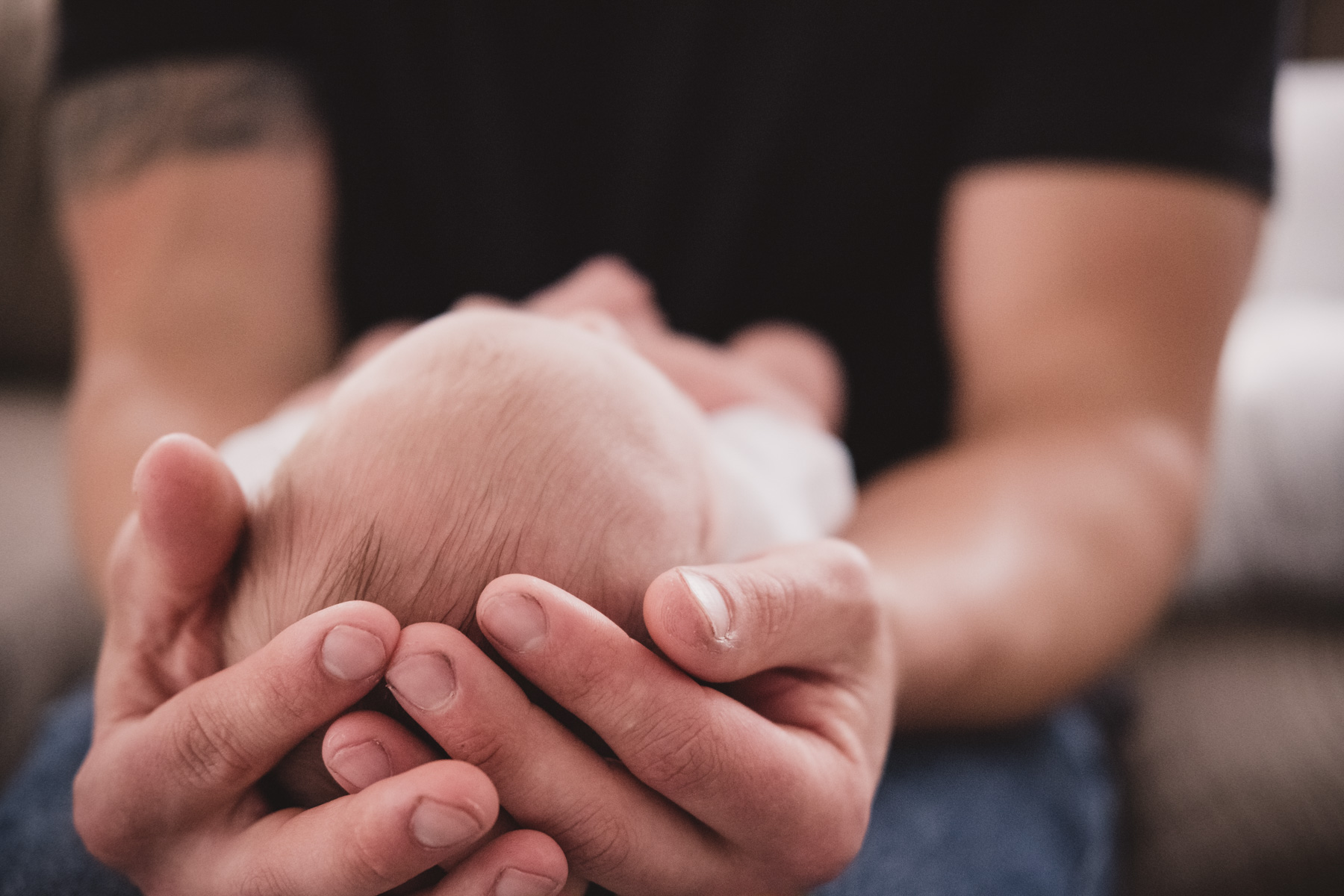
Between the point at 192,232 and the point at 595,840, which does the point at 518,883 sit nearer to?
the point at 595,840

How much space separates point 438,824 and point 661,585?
108 millimetres

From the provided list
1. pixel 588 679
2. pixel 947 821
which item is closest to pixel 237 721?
pixel 588 679

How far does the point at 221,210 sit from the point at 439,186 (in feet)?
0.66

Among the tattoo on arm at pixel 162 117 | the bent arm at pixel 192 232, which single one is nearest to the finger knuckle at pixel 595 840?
the bent arm at pixel 192 232

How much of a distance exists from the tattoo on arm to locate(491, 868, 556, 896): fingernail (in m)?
0.75

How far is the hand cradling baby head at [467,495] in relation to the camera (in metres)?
0.31

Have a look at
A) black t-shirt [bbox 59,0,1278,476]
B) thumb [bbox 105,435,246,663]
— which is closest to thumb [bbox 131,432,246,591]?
thumb [bbox 105,435,246,663]

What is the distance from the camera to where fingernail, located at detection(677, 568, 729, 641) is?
0.30 meters

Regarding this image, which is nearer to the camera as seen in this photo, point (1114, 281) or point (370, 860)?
point (370, 860)

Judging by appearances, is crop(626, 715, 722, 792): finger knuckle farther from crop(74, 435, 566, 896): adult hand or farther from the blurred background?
the blurred background

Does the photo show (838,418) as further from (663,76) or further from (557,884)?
(557,884)

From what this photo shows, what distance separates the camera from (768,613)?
322mm

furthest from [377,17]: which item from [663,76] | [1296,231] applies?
[1296,231]

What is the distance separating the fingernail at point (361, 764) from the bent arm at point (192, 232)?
Answer: 501 mm
